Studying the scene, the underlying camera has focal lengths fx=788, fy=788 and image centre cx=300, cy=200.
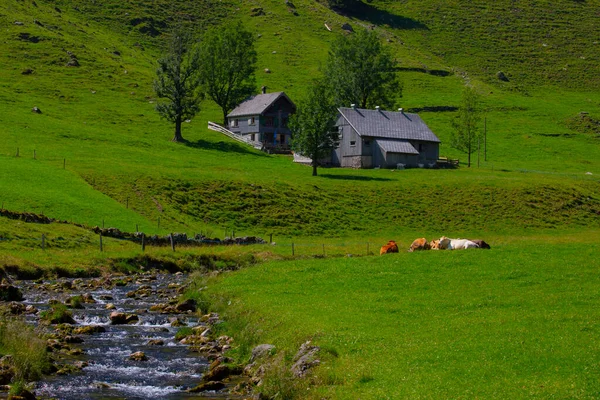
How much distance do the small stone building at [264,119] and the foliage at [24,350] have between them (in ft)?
305

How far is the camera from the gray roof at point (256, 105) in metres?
118

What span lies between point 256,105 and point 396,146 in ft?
87.4

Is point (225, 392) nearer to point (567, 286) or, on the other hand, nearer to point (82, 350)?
point (82, 350)

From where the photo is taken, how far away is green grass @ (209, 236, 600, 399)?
680 inches

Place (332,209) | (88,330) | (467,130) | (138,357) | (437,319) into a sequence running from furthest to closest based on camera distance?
(467,130) < (332,209) < (88,330) < (138,357) < (437,319)

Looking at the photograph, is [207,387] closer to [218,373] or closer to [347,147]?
[218,373]

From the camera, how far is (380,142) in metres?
103

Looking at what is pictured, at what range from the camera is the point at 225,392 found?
2069 cm

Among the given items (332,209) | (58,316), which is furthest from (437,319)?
(332,209)

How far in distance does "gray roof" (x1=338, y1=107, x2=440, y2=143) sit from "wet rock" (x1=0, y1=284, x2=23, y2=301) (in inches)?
2792

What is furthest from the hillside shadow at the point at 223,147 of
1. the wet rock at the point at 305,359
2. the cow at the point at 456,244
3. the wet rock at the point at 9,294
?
the wet rock at the point at 305,359

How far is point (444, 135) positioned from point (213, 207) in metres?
68.2

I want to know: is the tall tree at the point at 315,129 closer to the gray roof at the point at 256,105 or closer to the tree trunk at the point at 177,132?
the tree trunk at the point at 177,132

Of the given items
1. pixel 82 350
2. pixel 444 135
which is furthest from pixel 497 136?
pixel 82 350
